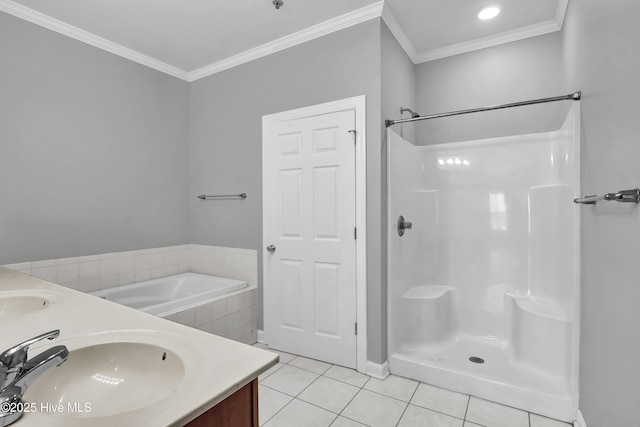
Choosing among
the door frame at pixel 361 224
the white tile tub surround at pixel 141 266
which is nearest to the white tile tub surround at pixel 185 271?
the white tile tub surround at pixel 141 266

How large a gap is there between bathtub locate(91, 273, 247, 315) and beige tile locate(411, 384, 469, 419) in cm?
165

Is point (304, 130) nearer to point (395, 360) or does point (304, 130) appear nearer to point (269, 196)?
point (269, 196)

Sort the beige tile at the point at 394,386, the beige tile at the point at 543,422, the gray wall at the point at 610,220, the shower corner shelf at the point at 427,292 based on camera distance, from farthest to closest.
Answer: the shower corner shelf at the point at 427,292
the beige tile at the point at 394,386
the beige tile at the point at 543,422
the gray wall at the point at 610,220

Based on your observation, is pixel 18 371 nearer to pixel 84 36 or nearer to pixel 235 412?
pixel 235 412

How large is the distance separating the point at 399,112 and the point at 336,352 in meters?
1.97

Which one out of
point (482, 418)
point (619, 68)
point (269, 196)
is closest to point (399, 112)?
point (269, 196)

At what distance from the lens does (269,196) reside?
2.83m

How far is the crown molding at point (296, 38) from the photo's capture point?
2.31 metres

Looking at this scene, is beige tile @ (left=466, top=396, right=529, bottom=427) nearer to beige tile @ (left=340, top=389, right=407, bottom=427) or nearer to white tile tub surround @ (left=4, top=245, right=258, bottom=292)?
beige tile @ (left=340, top=389, right=407, bottom=427)

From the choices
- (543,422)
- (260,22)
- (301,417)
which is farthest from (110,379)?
(260,22)

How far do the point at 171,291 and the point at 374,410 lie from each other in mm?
2152

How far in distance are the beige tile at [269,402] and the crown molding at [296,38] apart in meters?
2.62

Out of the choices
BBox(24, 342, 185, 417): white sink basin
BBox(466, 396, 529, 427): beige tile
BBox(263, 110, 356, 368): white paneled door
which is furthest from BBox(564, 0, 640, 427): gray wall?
BBox(24, 342, 185, 417): white sink basin

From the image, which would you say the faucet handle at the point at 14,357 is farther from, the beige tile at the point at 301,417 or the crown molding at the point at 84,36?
the crown molding at the point at 84,36
